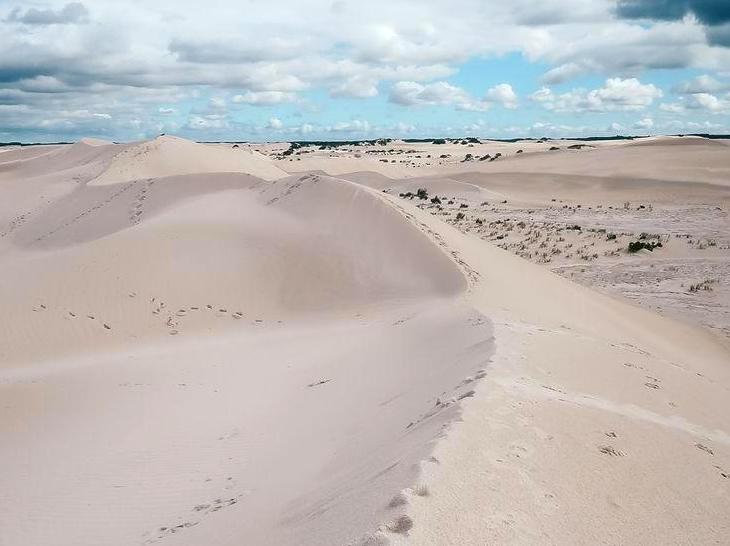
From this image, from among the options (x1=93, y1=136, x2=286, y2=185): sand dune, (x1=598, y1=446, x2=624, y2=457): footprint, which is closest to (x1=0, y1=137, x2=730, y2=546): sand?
(x1=598, y1=446, x2=624, y2=457): footprint

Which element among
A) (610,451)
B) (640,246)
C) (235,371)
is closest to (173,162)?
(640,246)

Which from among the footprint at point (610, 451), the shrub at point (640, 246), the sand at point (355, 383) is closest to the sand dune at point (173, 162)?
the sand at point (355, 383)

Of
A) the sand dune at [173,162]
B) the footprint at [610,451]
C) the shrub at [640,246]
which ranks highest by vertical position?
the sand dune at [173,162]

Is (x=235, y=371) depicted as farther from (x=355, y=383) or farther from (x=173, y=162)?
(x=173, y=162)

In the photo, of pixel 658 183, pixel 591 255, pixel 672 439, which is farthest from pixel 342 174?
pixel 672 439

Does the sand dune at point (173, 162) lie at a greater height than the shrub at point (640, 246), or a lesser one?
greater

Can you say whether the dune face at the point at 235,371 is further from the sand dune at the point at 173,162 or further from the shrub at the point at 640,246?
the sand dune at the point at 173,162

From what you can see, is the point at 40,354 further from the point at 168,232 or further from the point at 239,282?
the point at 168,232

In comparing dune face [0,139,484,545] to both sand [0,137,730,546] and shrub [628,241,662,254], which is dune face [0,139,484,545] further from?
shrub [628,241,662,254]
